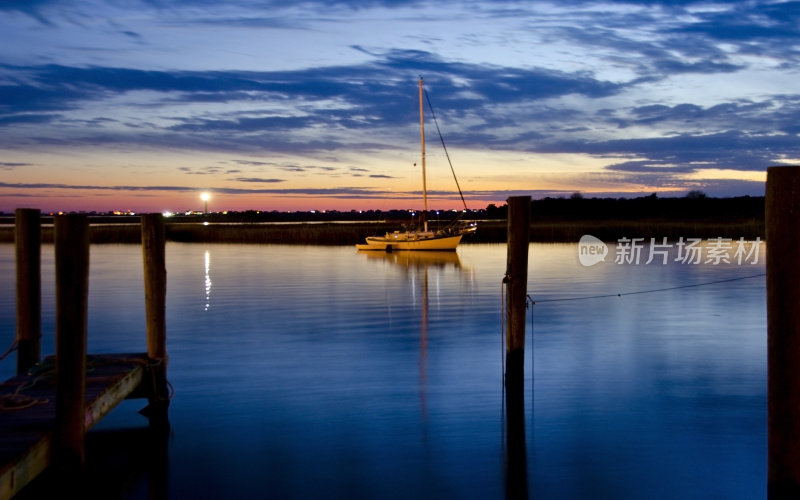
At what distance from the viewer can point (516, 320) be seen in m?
10.5

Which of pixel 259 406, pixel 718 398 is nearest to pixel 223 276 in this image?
pixel 259 406

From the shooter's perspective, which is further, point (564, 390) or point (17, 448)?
point (564, 390)

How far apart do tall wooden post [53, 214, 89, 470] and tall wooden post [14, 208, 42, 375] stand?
464cm

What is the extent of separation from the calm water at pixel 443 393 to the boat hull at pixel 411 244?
24620 mm

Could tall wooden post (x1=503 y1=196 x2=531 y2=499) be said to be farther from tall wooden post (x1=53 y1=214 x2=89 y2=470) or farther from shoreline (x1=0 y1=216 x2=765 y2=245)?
shoreline (x1=0 y1=216 x2=765 y2=245)

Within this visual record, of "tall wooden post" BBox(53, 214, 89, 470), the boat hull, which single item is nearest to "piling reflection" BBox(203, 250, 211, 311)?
the boat hull

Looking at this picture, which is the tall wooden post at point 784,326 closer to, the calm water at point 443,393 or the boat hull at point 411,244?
the calm water at point 443,393

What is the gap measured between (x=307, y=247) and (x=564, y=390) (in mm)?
47476

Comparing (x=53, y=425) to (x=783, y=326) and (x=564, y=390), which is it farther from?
(x=564, y=390)

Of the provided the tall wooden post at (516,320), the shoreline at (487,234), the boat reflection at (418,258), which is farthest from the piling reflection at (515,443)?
the shoreline at (487,234)

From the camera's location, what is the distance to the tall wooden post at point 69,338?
22.6ft

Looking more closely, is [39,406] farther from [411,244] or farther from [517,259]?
[411,244]

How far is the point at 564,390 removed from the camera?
1211 cm

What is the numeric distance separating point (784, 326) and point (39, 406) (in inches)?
285
